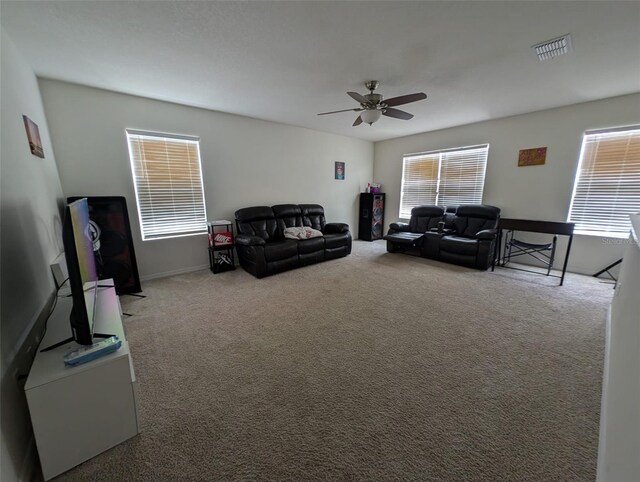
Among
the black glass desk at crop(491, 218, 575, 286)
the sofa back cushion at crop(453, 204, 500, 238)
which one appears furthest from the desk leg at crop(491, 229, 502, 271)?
the sofa back cushion at crop(453, 204, 500, 238)

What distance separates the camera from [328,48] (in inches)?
87.3

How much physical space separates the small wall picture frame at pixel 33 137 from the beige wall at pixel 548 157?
6.10 meters

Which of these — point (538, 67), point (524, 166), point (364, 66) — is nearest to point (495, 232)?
point (524, 166)

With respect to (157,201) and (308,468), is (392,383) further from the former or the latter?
(157,201)

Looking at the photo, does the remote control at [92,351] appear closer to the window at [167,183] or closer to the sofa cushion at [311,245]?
the window at [167,183]

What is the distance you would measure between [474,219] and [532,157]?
130 cm

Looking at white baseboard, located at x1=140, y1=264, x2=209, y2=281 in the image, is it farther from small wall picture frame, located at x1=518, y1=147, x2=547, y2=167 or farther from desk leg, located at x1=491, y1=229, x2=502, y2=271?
small wall picture frame, located at x1=518, y1=147, x2=547, y2=167

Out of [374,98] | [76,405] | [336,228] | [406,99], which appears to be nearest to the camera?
[76,405]

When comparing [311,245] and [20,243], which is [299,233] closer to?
[311,245]

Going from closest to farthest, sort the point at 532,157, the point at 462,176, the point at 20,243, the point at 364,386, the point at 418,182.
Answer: the point at 20,243 → the point at 364,386 → the point at 532,157 → the point at 462,176 → the point at 418,182

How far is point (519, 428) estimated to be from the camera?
1382 mm

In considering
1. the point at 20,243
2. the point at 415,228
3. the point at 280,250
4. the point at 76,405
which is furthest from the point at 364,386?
the point at 415,228

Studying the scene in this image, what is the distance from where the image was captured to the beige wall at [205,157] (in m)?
2.99

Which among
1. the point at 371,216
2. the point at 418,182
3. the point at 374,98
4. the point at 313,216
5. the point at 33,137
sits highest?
the point at 374,98
